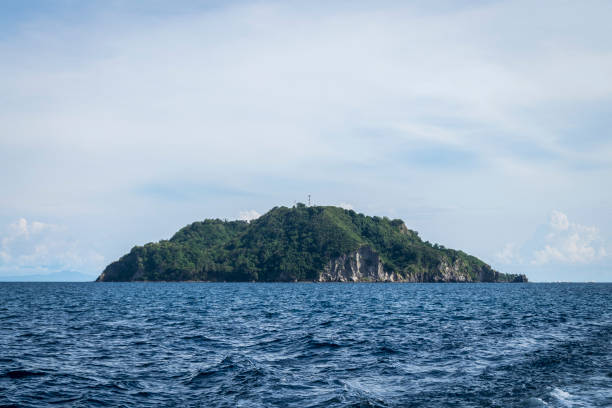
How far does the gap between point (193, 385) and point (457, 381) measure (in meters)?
12.6

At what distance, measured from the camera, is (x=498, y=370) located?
2533cm

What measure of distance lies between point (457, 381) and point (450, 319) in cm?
3249

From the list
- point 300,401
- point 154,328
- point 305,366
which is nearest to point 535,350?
point 305,366

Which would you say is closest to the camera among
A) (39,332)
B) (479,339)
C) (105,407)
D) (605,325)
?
(105,407)

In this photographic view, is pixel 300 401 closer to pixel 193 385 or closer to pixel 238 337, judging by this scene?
pixel 193 385

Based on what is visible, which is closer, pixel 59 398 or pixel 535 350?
pixel 59 398

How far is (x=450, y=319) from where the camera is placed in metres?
53.8

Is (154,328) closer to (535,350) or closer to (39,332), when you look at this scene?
(39,332)

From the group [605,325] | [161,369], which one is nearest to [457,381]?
[161,369]

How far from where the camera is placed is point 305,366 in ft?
86.8

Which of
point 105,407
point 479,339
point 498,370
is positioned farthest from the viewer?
point 479,339

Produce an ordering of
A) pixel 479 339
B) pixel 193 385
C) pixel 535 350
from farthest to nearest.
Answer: pixel 479 339 < pixel 535 350 < pixel 193 385

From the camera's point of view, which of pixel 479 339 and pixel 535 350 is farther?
pixel 479 339

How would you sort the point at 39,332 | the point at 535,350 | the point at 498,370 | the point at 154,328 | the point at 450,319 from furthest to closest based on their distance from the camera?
the point at 450,319, the point at 154,328, the point at 39,332, the point at 535,350, the point at 498,370
